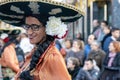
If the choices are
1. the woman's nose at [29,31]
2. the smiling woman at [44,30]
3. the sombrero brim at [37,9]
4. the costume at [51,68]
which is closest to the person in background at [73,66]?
the sombrero brim at [37,9]

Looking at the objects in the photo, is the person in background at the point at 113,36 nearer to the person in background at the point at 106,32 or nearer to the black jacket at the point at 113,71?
the person in background at the point at 106,32

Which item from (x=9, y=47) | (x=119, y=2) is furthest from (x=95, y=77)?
(x=119, y=2)

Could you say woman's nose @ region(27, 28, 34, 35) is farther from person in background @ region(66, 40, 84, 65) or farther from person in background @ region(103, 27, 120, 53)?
person in background @ region(66, 40, 84, 65)

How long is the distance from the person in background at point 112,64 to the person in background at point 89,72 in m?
0.31

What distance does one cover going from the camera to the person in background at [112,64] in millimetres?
9570

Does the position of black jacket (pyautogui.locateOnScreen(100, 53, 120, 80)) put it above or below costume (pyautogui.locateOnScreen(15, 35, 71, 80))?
below

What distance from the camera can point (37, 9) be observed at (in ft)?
16.8

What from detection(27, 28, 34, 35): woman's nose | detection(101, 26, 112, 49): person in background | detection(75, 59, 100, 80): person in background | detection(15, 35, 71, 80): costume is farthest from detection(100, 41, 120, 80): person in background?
detection(15, 35, 71, 80): costume

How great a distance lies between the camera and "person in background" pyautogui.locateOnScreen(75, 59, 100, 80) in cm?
1015

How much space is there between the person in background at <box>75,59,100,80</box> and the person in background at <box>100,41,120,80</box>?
314 mm

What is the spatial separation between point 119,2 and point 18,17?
805 cm

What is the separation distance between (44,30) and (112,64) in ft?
15.6

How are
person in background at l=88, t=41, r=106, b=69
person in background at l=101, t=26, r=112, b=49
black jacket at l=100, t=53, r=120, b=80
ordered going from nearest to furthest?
black jacket at l=100, t=53, r=120, b=80
person in background at l=88, t=41, r=106, b=69
person in background at l=101, t=26, r=112, b=49

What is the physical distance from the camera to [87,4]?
71.1 ft
